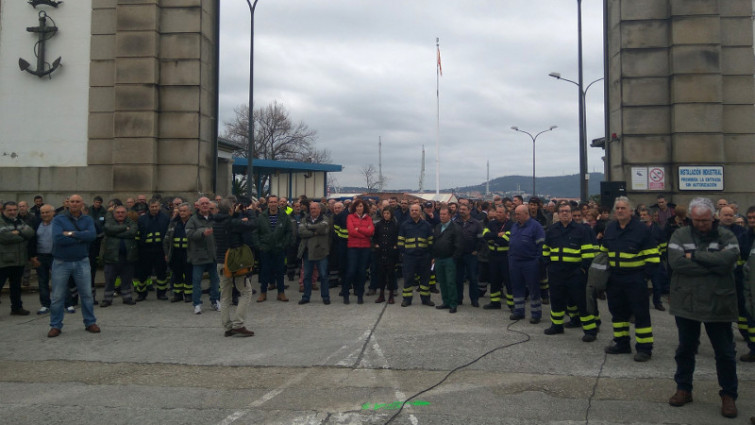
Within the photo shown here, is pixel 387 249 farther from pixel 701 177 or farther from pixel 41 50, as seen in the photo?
pixel 41 50

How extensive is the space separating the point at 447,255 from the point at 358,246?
1.77m

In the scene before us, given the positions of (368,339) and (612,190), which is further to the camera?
(612,190)

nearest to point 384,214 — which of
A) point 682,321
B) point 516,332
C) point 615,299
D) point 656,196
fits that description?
point 516,332

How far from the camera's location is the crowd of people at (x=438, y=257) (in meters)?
5.24

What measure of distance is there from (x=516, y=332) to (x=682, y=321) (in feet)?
10.2

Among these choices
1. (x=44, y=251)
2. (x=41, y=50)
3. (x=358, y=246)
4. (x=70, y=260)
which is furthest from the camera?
(x=41, y=50)

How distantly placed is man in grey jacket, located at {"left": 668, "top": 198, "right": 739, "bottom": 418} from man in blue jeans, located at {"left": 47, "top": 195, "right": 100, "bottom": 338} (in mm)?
7718

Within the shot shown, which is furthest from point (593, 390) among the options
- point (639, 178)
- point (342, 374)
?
point (639, 178)

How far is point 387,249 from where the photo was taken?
34.1ft

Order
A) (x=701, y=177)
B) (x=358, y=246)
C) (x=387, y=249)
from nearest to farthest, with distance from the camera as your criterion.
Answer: (x=387, y=249) < (x=358, y=246) < (x=701, y=177)

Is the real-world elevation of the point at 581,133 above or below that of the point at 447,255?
above

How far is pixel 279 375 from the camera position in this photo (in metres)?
6.18

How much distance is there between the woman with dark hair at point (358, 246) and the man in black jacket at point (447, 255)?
1.38 metres

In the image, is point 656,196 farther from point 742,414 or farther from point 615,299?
point 742,414
